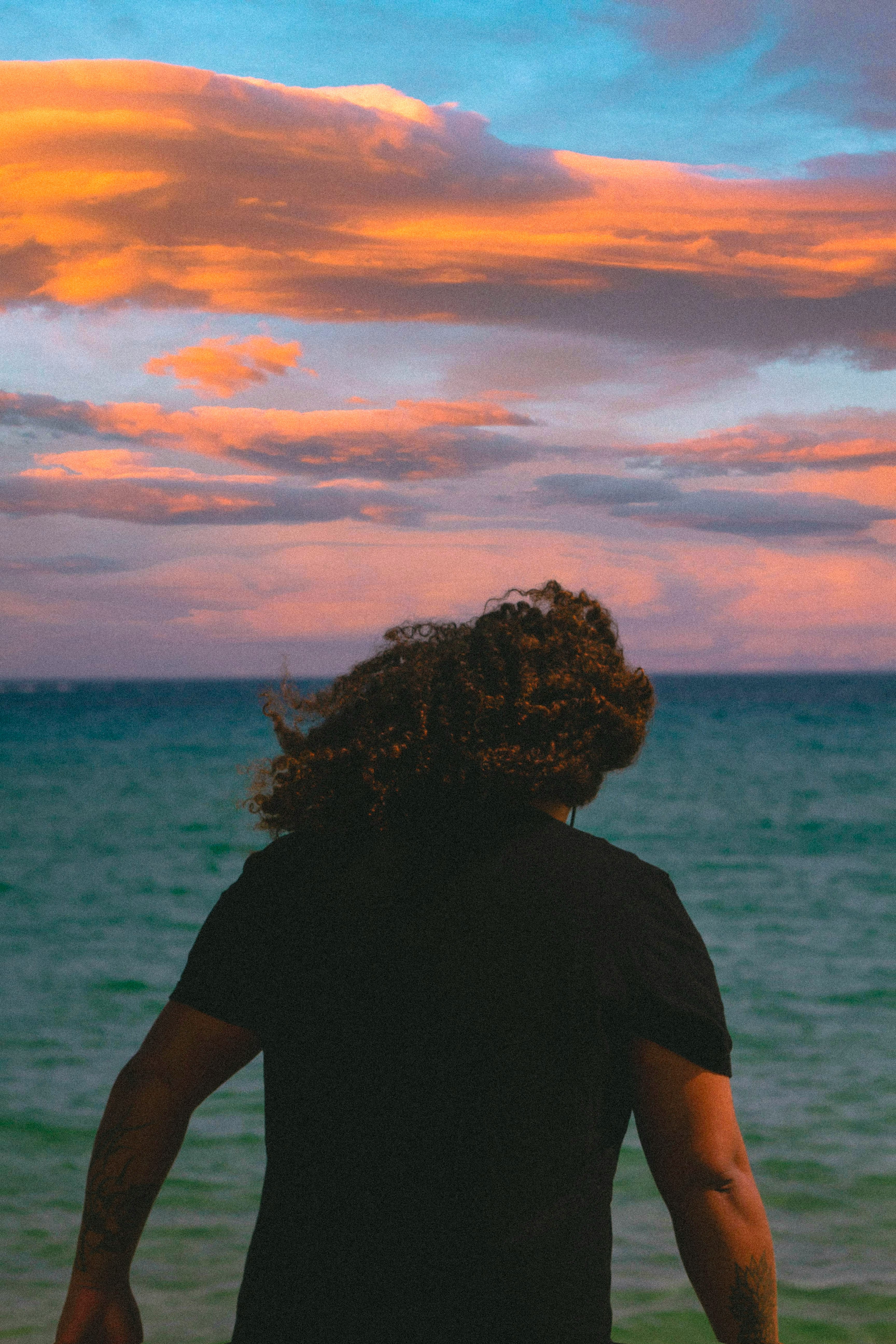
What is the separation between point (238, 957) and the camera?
5.82 ft

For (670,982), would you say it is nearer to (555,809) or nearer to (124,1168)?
(555,809)

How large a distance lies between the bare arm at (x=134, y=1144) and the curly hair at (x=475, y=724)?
0.33 metres

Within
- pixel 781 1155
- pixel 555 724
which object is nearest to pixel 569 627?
pixel 555 724

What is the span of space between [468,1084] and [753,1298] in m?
0.50

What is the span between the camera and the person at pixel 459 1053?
157cm

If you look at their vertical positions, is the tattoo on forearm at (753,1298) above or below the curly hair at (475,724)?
below

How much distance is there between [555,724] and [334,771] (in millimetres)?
335

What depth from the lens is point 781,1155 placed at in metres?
6.80

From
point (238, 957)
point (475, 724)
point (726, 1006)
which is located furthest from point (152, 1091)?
point (726, 1006)

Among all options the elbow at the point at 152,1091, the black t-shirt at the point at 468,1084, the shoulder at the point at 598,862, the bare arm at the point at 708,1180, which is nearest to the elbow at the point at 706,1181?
the bare arm at the point at 708,1180

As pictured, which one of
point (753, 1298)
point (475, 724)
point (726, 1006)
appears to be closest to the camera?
point (753, 1298)

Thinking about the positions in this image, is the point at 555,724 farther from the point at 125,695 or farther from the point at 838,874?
the point at 125,695

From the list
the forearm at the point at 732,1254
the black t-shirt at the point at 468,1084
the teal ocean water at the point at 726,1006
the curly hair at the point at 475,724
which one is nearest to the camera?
the black t-shirt at the point at 468,1084

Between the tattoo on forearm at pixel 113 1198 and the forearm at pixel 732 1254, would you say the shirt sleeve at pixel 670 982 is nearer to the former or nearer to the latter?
the forearm at pixel 732 1254
